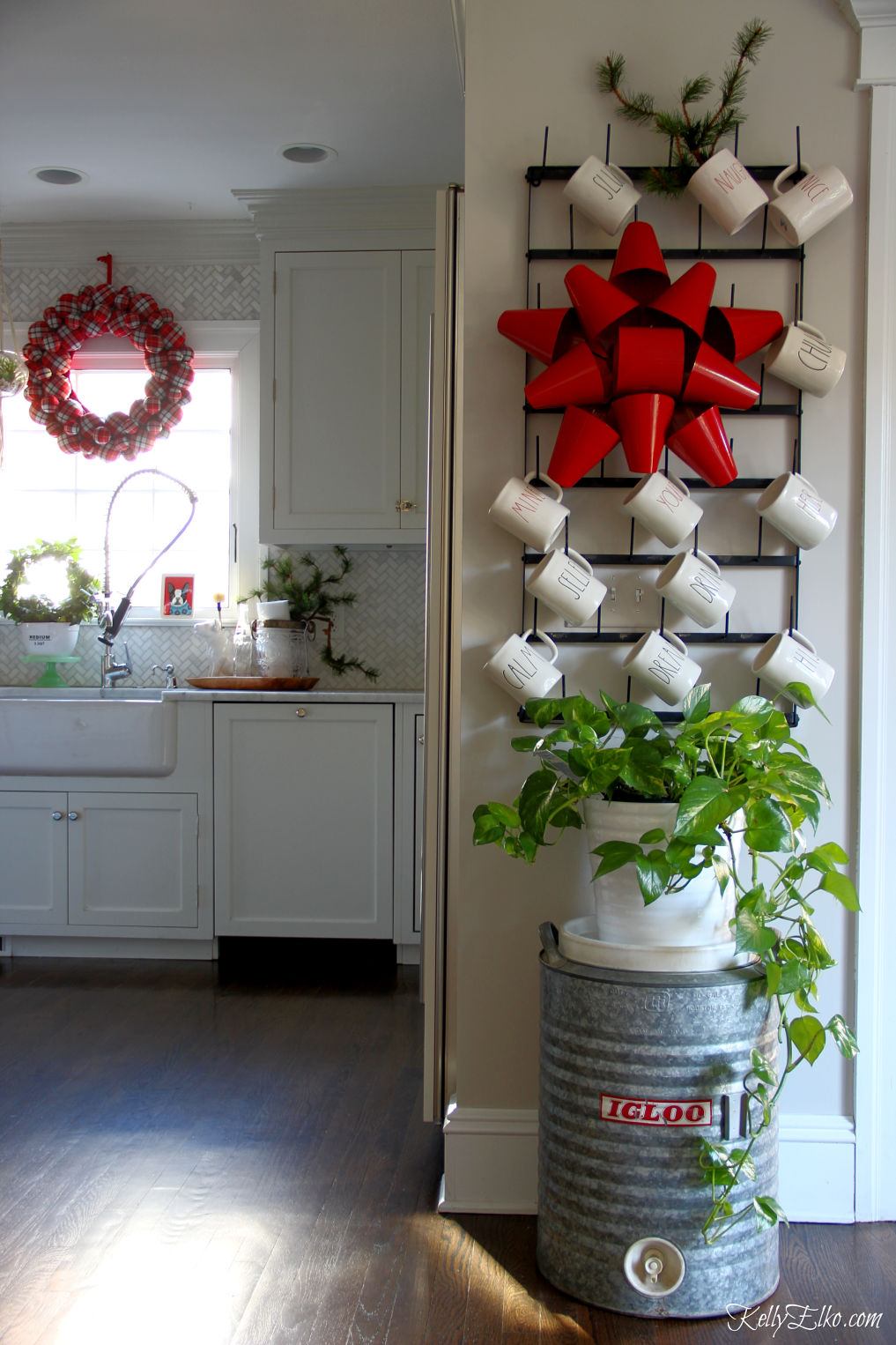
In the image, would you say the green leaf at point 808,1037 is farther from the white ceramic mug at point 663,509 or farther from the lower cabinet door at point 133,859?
the lower cabinet door at point 133,859

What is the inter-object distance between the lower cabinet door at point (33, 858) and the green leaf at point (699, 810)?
243 centimetres

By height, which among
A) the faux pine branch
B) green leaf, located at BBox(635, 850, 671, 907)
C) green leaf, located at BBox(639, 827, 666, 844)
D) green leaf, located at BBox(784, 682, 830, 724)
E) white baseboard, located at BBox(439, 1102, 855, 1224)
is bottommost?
white baseboard, located at BBox(439, 1102, 855, 1224)

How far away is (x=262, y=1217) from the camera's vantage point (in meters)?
1.74

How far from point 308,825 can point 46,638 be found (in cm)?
126

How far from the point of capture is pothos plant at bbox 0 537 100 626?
12.5ft

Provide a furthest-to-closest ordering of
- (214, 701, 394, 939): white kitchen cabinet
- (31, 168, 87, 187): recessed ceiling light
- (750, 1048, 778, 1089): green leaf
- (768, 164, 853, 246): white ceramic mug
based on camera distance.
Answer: (31, 168, 87, 187): recessed ceiling light, (214, 701, 394, 939): white kitchen cabinet, (768, 164, 853, 246): white ceramic mug, (750, 1048, 778, 1089): green leaf

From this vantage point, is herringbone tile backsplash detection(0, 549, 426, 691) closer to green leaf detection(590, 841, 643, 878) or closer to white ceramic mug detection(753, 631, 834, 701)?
white ceramic mug detection(753, 631, 834, 701)

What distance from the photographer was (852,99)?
5.87 feet

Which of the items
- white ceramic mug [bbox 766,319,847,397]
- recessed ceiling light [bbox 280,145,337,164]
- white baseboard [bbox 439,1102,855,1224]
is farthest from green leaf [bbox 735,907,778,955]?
recessed ceiling light [bbox 280,145,337,164]

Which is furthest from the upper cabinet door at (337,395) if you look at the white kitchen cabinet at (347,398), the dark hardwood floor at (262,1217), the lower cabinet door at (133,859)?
the dark hardwood floor at (262,1217)

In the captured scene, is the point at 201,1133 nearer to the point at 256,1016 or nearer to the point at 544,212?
the point at 256,1016

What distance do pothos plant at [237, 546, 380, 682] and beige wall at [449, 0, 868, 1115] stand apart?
2.04m

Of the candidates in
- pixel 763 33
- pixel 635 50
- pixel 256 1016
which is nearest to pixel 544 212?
pixel 635 50

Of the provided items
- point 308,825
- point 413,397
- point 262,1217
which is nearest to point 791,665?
point 262,1217
